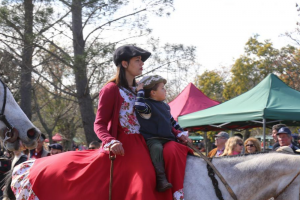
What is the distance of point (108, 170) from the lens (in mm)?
3631

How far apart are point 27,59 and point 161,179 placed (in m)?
10.7

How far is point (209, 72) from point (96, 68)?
2807 centimetres

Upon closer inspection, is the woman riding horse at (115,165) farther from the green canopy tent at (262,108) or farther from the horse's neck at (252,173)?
the green canopy tent at (262,108)

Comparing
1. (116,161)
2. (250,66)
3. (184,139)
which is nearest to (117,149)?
(116,161)

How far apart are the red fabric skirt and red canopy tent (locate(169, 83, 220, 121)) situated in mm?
10203

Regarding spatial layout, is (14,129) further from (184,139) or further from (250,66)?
(250,66)

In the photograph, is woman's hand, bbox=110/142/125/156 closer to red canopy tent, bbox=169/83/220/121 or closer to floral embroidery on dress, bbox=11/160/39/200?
floral embroidery on dress, bbox=11/160/39/200

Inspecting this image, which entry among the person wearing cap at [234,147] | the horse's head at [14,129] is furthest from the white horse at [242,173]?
the person wearing cap at [234,147]

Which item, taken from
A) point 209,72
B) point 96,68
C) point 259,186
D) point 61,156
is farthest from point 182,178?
point 209,72

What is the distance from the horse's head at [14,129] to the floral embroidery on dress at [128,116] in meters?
0.83

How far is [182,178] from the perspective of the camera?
3537 millimetres

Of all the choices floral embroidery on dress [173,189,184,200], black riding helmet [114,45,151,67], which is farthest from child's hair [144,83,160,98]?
floral embroidery on dress [173,189,184,200]

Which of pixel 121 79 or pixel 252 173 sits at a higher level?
pixel 121 79

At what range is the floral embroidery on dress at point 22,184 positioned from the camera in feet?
12.4
